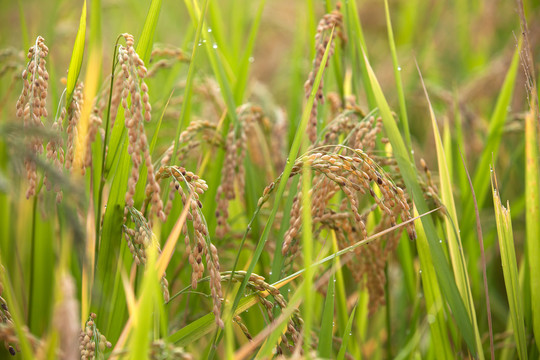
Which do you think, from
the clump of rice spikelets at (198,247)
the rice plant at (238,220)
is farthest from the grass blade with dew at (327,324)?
the clump of rice spikelets at (198,247)

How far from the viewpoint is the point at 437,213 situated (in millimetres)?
1675

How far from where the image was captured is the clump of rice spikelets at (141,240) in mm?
1171

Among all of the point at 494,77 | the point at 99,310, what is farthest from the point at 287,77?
the point at 99,310

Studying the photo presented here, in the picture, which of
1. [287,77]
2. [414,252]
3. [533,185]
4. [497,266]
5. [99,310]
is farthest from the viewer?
[287,77]

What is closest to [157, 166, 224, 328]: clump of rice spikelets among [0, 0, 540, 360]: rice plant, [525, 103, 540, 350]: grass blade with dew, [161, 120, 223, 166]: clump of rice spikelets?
[0, 0, 540, 360]: rice plant

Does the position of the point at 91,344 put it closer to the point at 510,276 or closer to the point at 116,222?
the point at 116,222

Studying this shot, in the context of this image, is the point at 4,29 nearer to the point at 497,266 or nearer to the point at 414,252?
the point at 414,252

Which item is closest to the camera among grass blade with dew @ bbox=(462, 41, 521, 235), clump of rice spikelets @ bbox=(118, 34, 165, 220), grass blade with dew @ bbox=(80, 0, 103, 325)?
clump of rice spikelets @ bbox=(118, 34, 165, 220)

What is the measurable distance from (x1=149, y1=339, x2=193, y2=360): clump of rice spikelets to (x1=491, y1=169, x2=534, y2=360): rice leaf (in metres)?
0.94

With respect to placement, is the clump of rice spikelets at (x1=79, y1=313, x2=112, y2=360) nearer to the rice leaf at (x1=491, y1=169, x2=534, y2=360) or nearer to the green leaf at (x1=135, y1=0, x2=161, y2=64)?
the green leaf at (x1=135, y1=0, x2=161, y2=64)

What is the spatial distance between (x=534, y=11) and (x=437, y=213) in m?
2.35

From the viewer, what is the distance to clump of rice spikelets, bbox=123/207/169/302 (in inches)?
46.1

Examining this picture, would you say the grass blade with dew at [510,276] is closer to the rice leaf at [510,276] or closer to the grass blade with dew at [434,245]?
the rice leaf at [510,276]

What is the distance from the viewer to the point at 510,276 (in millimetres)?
1500
